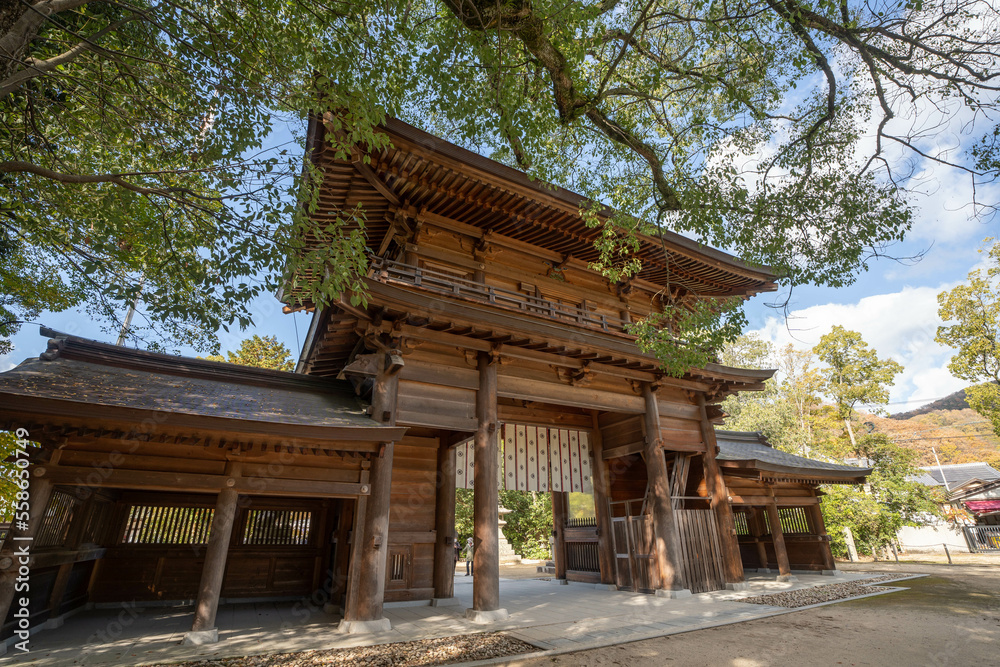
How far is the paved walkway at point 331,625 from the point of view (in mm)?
5426

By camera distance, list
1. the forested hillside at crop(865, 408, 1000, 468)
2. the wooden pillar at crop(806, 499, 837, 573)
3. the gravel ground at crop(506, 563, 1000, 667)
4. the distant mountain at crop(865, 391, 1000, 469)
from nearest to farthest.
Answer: the gravel ground at crop(506, 563, 1000, 667)
the wooden pillar at crop(806, 499, 837, 573)
the distant mountain at crop(865, 391, 1000, 469)
the forested hillside at crop(865, 408, 1000, 468)

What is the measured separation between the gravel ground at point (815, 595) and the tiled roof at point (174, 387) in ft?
26.8

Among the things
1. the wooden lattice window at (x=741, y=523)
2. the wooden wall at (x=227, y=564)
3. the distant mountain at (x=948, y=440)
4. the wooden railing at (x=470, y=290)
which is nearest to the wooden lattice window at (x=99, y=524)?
the wooden wall at (x=227, y=564)

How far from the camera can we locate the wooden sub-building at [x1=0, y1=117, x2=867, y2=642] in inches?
231

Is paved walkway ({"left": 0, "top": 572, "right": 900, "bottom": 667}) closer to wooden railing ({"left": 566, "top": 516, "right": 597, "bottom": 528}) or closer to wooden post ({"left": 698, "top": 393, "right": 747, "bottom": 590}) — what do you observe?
wooden post ({"left": 698, "top": 393, "right": 747, "bottom": 590})

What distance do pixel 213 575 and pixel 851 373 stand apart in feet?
91.9

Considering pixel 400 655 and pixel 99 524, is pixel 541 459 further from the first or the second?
pixel 99 524

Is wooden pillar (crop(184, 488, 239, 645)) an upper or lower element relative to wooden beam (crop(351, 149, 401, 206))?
lower

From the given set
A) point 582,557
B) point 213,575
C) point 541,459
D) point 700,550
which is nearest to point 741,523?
point 700,550

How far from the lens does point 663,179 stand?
738 cm

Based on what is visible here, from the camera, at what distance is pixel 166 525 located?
29.6 ft

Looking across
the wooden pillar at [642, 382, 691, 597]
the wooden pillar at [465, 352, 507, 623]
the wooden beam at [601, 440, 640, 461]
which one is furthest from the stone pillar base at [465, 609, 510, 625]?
the wooden beam at [601, 440, 640, 461]

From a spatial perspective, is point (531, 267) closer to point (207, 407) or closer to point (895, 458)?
point (207, 407)

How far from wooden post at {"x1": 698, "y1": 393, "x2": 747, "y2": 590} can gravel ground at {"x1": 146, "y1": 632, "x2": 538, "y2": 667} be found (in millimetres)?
6685
